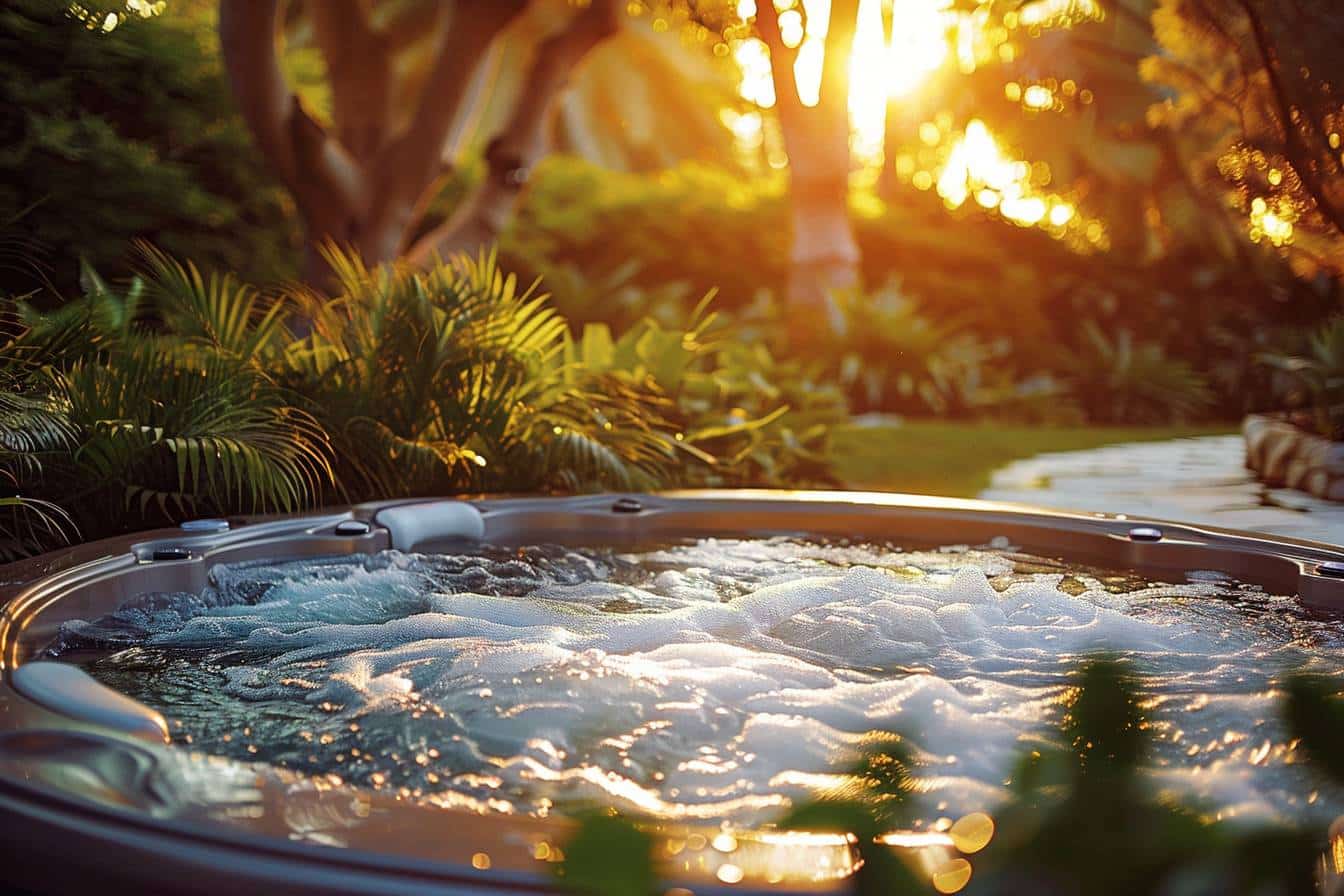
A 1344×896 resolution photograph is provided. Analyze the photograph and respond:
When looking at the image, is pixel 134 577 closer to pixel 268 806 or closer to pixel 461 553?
pixel 461 553

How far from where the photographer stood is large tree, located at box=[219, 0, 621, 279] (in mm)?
6594

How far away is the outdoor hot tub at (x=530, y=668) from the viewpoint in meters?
1.15

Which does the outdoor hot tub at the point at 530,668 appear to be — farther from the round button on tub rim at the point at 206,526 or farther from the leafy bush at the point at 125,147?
the leafy bush at the point at 125,147

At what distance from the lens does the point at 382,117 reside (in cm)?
777

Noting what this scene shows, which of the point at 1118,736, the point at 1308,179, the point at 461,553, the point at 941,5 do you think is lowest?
the point at 461,553

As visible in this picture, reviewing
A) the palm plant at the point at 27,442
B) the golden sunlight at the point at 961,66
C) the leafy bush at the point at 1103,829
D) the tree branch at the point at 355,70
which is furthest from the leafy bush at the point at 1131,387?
the leafy bush at the point at 1103,829

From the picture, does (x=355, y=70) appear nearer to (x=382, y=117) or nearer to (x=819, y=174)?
(x=382, y=117)

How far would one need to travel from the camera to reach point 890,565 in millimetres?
3217

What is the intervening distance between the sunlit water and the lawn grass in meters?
2.99

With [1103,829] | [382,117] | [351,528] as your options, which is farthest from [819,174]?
[1103,829]

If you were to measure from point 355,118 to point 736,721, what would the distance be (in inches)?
267

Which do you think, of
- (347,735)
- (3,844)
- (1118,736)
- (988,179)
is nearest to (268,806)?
(3,844)

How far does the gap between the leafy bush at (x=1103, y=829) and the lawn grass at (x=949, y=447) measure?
5.32 meters

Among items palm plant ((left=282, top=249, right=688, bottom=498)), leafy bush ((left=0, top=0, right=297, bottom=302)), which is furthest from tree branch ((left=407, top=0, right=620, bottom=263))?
palm plant ((left=282, top=249, right=688, bottom=498))
